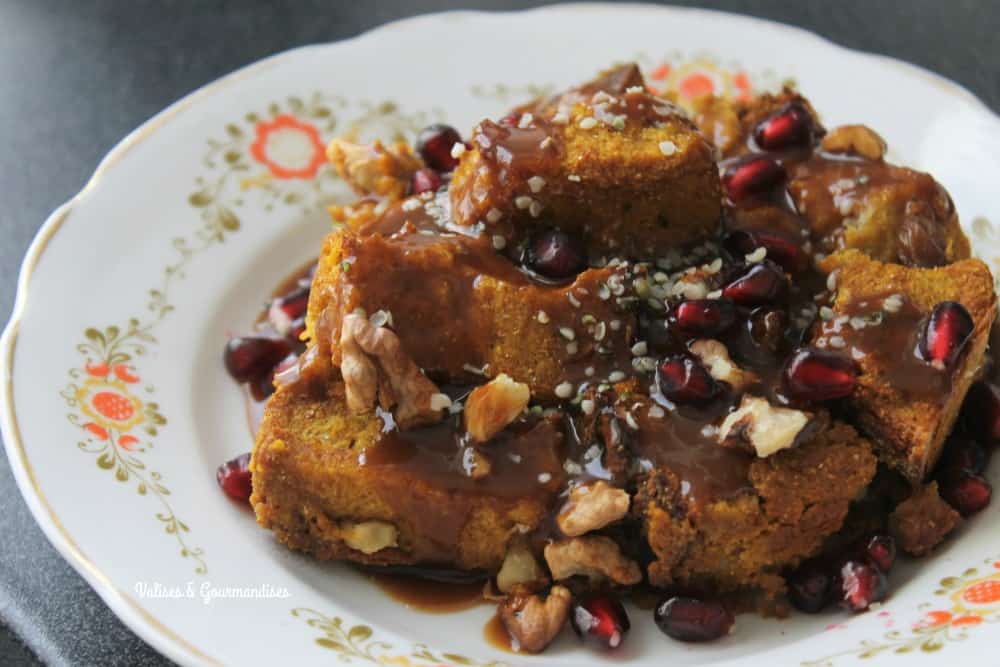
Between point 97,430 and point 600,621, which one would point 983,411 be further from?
point 97,430

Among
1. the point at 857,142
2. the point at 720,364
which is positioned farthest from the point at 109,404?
the point at 857,142

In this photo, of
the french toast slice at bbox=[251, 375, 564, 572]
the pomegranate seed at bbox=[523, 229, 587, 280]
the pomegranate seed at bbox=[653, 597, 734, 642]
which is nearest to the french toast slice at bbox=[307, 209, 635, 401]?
the pomegranate seed at bbox=[523, 229, 587, 280]

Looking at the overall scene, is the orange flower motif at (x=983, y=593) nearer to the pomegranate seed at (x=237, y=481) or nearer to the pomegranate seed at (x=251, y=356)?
the pomegranate seed at (x=237, y=481)

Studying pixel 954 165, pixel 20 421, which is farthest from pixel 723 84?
pixel 20 421

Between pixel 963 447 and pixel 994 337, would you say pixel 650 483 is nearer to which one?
pixel 963 447

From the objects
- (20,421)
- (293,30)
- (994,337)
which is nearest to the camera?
(20,421)

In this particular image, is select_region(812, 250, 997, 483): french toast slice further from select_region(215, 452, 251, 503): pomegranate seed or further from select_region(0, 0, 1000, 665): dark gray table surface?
select_region(0, 0, 1000, 665): dark gray table surface

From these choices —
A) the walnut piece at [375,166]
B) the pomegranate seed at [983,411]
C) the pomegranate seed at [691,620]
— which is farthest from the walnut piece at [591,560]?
the walnut piece at [375,166]
